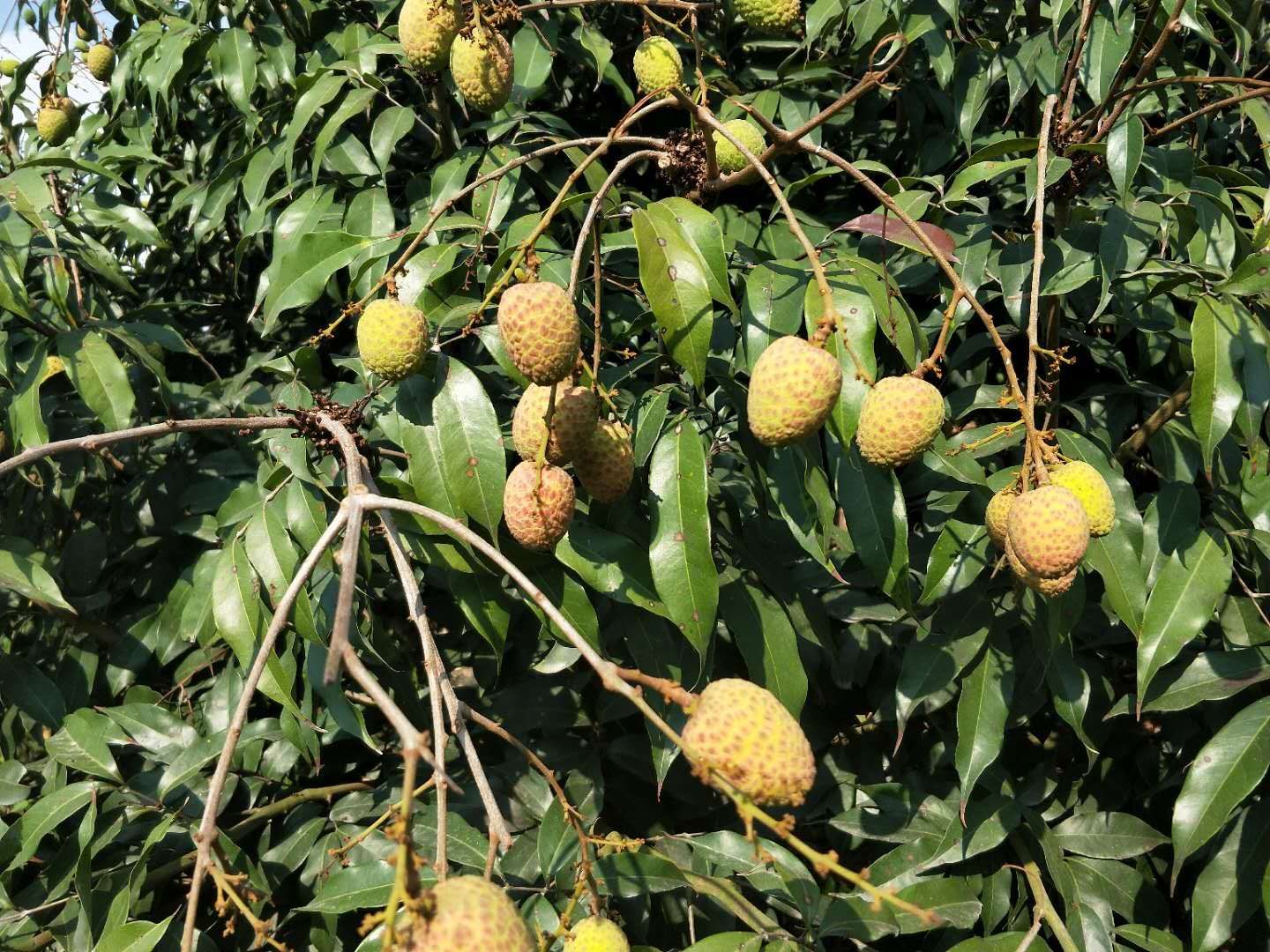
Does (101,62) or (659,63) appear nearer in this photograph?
(659,63)

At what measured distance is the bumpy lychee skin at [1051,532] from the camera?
3.26 feet

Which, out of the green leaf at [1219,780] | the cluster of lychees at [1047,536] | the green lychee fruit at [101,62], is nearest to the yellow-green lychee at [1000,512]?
the cluster of lychees at [1047,536]

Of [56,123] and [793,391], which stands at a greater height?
[56,123]

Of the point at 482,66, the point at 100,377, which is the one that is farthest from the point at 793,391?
the point at 100,377

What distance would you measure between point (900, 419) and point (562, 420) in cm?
36

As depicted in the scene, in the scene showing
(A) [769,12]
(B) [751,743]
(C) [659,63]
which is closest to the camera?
(B) [751,743]

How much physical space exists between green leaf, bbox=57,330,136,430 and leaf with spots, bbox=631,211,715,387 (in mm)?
928

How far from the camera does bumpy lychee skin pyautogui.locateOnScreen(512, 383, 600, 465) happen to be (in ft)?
3.57

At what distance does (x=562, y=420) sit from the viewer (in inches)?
42.7

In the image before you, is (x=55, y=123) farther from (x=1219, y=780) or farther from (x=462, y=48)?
(x=1219, y=780)

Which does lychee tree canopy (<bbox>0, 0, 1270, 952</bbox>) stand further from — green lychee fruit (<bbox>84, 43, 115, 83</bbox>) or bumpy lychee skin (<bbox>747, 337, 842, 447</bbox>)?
green lychee fruit (<bbox>84, 43, 115, 83</bbox>)

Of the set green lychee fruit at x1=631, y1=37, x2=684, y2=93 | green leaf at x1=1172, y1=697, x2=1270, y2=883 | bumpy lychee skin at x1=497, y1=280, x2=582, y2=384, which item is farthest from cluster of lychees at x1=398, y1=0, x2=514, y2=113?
green leaf at x1=1172, y1=697, x2=1270, y2=883

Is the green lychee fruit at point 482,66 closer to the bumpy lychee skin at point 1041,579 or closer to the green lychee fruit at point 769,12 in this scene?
the green lychee fruit at point 769,12

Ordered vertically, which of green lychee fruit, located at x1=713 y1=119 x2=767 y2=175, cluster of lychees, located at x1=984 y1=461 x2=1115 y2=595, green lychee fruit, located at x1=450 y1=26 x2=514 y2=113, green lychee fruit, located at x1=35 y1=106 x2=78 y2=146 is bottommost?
cluster of lychees, located at x1=984 y1=461 x2=1115 y2=595
